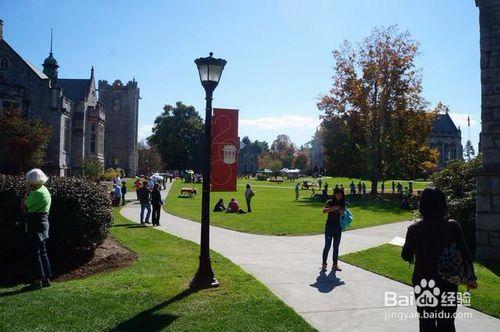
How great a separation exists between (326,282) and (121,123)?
68.9m

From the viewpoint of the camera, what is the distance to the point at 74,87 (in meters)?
50.2

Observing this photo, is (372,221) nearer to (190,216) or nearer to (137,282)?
(190,216)

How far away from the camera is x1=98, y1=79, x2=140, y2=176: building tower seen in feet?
233

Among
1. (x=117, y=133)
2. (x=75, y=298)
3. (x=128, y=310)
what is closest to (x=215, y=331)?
(x=128, y=310)

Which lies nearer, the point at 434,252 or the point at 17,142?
the point at 434,252

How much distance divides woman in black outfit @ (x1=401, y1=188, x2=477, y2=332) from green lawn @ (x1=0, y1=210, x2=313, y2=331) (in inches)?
71.5


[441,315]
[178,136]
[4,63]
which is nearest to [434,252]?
[441,315]

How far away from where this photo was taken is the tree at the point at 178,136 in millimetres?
90375

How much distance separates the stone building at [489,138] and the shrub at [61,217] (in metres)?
8.92

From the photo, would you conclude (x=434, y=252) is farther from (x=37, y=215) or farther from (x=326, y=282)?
(x=37, y=215)

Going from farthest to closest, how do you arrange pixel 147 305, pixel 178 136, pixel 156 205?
1. pixel 178 136
2. pixel 156 205
3. pixel 147 305

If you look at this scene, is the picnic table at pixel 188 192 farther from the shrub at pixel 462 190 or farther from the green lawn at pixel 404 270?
the green lawn at pixel 404 270

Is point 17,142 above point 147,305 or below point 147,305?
above

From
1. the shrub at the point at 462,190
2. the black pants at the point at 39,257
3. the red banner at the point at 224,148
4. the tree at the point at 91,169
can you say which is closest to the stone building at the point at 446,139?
the tree at the point at 91,169
